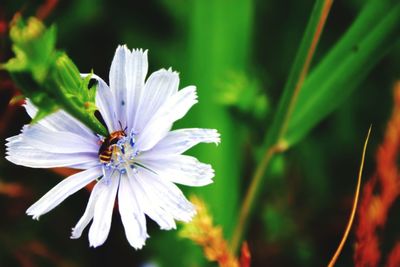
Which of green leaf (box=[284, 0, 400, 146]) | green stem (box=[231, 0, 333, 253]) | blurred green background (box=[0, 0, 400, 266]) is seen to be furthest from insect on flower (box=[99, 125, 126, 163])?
blurred green background (box=[0, 0, 400, 266])

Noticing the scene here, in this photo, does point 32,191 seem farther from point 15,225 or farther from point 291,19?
point 291,19

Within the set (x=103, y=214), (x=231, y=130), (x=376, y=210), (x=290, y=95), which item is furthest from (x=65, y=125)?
(x=231, y=130)

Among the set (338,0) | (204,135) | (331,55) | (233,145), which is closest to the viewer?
(204,135)

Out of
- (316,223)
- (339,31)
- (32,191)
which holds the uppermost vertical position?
(339,31)

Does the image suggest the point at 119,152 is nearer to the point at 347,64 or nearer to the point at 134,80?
the point at 134,80

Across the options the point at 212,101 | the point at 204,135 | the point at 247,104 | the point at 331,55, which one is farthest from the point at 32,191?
the point at 204,135

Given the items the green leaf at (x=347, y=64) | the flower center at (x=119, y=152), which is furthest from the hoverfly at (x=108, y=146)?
the green leaf at (x=347, y=64)
